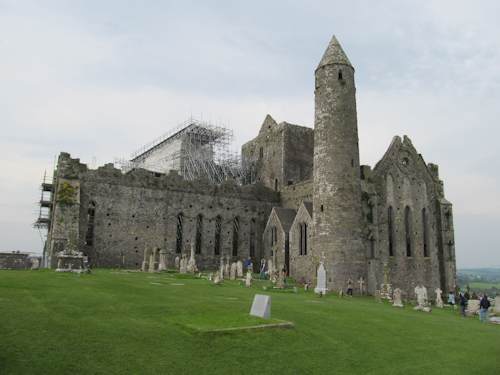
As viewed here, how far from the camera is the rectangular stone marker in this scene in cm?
1301

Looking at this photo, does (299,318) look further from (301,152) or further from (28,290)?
(301,152)

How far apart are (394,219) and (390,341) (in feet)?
83.7

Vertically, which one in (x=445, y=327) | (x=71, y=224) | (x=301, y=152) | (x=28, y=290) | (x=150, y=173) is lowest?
(x=445, y=327)

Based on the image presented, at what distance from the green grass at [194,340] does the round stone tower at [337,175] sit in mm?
14136

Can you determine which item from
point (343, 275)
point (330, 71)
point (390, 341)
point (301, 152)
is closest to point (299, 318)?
point (390, 341)

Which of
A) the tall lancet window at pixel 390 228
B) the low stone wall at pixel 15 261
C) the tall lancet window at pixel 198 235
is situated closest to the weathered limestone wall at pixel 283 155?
the tall lancet window at pixel 198 235

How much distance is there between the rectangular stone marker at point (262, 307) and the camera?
13.0 m

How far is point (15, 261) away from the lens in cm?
2658

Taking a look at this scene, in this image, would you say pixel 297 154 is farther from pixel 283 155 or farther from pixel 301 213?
pixel 301 213

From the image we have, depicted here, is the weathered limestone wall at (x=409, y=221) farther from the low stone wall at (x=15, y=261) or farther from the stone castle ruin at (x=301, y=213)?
the low stone wall at (x=15, y=261)

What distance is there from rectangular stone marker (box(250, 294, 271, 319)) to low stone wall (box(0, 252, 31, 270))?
19.0 metres

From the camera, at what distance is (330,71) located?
33875mm

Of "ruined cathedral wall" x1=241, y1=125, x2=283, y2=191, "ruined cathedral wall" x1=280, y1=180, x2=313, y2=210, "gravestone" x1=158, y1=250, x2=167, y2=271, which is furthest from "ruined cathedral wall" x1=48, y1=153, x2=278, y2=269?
"gravestone" x1=158, y1=250, x2=167, y2=271

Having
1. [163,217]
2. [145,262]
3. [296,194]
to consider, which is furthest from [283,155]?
[145,262]
